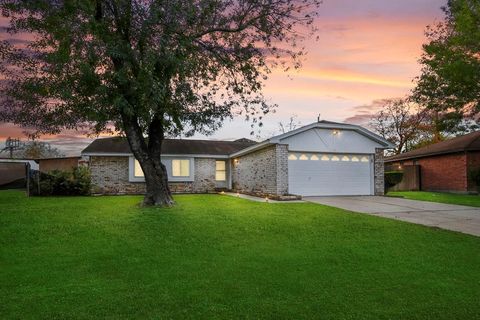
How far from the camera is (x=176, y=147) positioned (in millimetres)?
24500

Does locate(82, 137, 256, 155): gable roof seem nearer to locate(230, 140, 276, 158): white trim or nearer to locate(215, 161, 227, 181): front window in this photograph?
locate(215, 161, 227, 181): front window

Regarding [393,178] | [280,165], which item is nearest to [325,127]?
[280,165]

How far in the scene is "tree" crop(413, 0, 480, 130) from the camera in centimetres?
2019

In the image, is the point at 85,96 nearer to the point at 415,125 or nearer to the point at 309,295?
the point at 309,295

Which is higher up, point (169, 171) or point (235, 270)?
point (169, 171)

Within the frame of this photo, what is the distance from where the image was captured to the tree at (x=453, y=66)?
2019 centimetres

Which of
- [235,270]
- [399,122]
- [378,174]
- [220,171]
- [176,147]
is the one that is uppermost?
[399,122]

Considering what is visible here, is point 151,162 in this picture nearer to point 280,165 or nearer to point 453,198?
point 280,165

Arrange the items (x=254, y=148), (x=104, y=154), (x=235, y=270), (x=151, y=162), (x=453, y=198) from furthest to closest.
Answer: (x=104, y=154), (x=254, y=148), (x=453, y=198), (x=151, y=162), (x=235, y=270)

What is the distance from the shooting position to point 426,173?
83.9 feet

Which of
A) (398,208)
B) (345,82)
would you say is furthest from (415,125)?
(398,208)

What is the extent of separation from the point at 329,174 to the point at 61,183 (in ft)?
47.6

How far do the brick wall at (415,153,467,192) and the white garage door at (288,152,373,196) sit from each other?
6541 mm

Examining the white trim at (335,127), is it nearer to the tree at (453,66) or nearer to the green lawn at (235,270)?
the tree at (453,66)
